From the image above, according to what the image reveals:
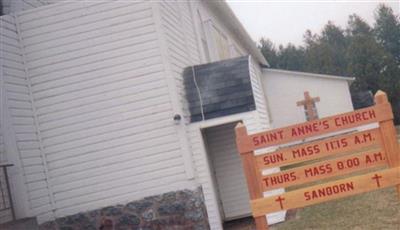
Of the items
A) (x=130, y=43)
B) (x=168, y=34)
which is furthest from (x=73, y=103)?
(x=168, y=34)

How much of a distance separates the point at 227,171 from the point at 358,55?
28826 mm

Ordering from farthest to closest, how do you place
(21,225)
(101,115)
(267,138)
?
1. (101,115)
2. (21,225)
3. (267,138)

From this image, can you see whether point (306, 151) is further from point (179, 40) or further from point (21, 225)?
point (179, 40)

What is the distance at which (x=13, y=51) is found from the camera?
408 inches

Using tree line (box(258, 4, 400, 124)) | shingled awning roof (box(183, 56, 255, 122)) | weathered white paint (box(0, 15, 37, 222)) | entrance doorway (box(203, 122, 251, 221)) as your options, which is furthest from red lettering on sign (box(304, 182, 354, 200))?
tree line (box(258, 4, 400, 124))

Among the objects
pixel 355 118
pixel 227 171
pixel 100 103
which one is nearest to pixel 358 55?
pixel 227 171

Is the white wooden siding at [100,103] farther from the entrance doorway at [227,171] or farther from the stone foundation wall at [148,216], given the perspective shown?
the entrance doorway at [227,171]

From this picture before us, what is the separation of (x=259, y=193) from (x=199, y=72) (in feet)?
16.7

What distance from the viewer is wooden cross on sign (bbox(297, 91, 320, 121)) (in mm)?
27875

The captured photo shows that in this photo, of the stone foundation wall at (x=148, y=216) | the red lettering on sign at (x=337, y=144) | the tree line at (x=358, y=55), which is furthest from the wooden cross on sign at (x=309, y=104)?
the red lettering on sign at (x=337, y=144)

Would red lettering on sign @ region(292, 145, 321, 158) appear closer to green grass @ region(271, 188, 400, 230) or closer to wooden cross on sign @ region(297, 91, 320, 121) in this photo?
green grass @ region(271, 188, 400, 230)

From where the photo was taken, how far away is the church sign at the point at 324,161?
720 cm

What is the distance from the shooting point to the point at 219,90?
1146 centimetres

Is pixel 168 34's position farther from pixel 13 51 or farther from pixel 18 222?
pixel 18 222
